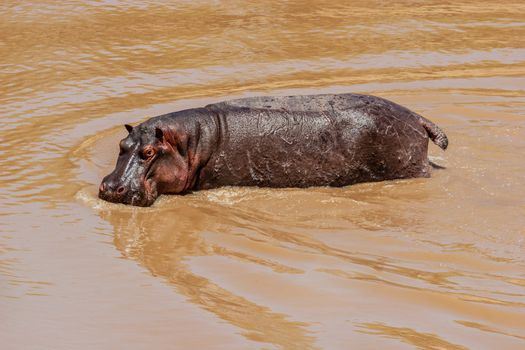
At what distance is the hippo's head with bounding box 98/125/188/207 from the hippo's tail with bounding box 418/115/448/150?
232 cm

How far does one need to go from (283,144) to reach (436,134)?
4.90 feet

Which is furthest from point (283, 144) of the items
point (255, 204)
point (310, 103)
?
point (255, 204)

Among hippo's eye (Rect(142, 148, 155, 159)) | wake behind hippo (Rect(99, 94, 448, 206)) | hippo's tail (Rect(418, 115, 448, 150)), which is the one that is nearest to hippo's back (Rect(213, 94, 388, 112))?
wake behind hippo (Rect(99, 94, 448, 206))

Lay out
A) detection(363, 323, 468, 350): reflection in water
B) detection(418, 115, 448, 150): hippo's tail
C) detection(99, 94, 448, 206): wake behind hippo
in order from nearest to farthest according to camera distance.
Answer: detection(363, 323, 468, 350): reflection in water, detection(99, 94, 448, 206): wake behind hippo, detection(418, 115, 448, 150): hippo's tail

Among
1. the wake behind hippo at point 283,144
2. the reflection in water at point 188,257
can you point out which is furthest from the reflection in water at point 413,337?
the wake behind hippo at point 283,144

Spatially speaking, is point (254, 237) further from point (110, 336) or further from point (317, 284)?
point (110, 336)

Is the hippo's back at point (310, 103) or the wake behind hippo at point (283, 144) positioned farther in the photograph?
the hippo's back at point (310, 103)

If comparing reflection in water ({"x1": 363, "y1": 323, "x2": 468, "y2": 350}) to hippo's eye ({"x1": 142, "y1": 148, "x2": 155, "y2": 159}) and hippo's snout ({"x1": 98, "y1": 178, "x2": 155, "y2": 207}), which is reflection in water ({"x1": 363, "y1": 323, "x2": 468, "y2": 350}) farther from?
hippo's eye ({"x1": 142, "y1": 148, "x2": 155, "y2": 159})

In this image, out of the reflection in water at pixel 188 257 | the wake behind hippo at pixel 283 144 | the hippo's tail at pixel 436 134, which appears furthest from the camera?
the hippo's tail at pixel 436 134

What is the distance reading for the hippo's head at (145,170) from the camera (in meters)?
8.73

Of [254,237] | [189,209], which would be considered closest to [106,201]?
[189,209]

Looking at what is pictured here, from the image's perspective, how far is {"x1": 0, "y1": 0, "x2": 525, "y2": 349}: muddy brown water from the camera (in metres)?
6.13

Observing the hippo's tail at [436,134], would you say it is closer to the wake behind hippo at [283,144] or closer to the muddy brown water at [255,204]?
the wake behind hippo at [283,144]

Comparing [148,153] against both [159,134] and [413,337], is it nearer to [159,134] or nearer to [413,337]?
[159,134]
